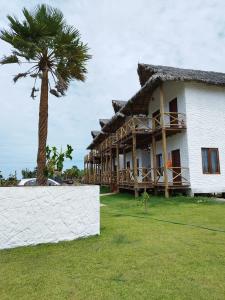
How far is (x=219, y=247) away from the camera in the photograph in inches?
225

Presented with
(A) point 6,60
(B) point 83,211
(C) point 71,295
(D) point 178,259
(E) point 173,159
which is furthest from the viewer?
(E) point 173,159

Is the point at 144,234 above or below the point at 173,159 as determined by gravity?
below

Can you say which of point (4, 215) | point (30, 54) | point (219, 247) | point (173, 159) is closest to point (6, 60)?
point (30, 54)

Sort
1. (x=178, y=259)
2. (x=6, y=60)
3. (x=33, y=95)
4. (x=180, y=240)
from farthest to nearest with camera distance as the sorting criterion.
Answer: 1. (x=33, y=95)
2. (x=6, y=60)
3. (x=180, y=240)
4. (x=178, y=259)

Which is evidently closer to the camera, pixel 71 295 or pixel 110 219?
pixel 71 295

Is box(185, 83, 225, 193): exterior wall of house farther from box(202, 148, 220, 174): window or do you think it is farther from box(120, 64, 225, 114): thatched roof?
box(120, 64, 225, 114): thatched roof

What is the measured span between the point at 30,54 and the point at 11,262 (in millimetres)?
7092

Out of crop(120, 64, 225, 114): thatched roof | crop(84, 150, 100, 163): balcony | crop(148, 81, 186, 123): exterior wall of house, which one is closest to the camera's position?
crop(120, 64, 225, 114): thatched roof

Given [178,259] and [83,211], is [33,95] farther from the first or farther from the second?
[178,259]

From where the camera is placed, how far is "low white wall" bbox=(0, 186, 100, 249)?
6.00 meters

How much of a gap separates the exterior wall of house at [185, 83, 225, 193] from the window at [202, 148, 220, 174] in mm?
201

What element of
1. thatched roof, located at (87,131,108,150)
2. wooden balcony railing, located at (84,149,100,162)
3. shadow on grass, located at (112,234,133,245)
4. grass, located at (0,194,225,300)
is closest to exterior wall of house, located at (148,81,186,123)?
grass, located at (0,194,225,300)

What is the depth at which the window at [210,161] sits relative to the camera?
16750mm

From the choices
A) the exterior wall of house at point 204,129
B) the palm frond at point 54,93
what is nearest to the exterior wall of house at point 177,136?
the exterior wall of house at point 204,129
